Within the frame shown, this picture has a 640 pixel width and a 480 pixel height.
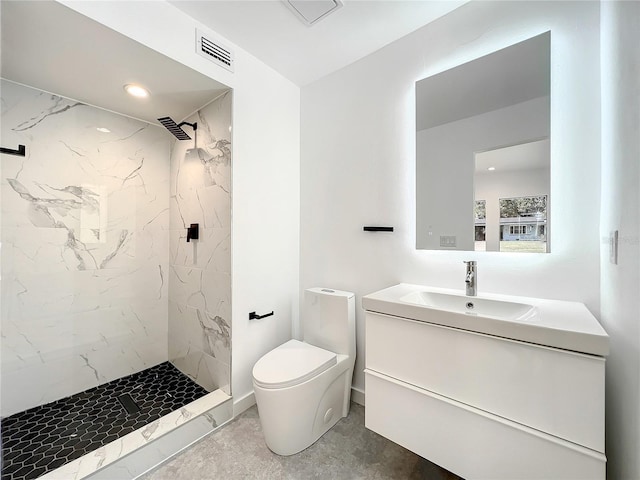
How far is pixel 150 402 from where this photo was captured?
189 cm

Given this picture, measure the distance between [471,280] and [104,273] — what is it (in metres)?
2.58

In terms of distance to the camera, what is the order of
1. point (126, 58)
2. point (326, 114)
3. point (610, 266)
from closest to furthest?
point (610, 266) → point (126, 58) → point (326, 114)

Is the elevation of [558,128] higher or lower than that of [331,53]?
lower

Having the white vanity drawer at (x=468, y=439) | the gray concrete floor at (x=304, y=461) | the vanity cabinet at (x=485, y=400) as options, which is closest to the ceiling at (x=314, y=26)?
the vanity cabinet at (x=485, y=400)

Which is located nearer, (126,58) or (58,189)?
(126,58)

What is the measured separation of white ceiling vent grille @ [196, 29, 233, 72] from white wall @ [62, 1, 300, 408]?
0.03m

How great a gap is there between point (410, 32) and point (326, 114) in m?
0.75

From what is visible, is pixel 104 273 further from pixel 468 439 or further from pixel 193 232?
pixel 468 439

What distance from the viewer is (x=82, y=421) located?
1688mm

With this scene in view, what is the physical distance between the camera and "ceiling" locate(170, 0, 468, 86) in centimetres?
147

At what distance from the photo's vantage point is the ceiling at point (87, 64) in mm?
1214

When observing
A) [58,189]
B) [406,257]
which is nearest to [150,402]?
[58,189]

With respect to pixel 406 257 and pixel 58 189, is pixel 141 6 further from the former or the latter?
pixel 406 257

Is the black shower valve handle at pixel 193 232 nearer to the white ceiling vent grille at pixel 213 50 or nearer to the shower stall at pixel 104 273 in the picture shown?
the shower stall at pixel 104 273
